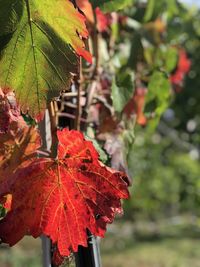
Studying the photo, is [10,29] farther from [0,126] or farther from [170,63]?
[170,63]

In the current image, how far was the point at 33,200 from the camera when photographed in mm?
668

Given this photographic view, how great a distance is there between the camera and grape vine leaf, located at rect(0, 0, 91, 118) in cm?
61

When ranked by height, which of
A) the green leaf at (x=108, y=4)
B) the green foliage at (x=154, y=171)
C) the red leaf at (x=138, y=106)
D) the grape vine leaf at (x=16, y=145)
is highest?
the green leaf at (x=108, y=4)

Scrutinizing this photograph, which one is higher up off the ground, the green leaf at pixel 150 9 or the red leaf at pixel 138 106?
the green leaf at pixel 150 9

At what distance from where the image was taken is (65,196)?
672 mm

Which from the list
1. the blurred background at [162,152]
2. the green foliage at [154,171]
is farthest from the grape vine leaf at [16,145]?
the green foliage at [154,171]

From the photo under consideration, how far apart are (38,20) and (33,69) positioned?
6 centimetres

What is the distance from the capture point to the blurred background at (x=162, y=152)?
1.55 meters

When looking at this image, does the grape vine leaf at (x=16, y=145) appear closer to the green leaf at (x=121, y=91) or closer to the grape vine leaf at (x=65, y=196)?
the grape vine leaf at (x=65, y=196)

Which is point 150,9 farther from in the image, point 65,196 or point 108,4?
point 65,196

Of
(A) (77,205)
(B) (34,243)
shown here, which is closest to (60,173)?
(A) (77,205)

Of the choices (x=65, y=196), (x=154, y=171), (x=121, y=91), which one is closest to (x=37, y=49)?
(x=65, y=196)

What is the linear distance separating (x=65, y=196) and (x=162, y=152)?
8212mm

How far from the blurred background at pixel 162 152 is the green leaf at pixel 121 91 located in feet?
0.36
